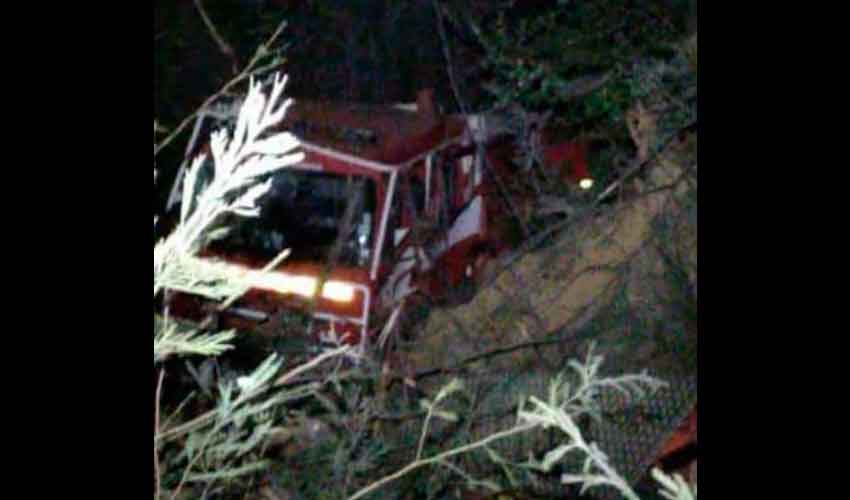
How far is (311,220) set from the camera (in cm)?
729

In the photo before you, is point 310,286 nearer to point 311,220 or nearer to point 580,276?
point 311,220

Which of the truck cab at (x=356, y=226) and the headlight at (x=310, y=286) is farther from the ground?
the truck cab at (x=356, y=226)

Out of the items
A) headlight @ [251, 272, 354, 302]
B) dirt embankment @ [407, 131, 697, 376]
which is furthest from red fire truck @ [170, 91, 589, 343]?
dirt embankment @ [407, 131, 697, 376]

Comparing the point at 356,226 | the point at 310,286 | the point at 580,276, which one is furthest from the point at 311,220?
the point at 580,276

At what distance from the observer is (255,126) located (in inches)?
77.0

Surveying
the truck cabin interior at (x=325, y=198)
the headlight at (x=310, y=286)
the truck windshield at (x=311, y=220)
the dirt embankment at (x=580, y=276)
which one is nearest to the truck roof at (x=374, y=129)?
the truck cabin interior at (x=325, y=198)

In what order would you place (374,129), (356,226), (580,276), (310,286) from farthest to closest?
(374,129) < (356,226) < (310,286) < (580,276)

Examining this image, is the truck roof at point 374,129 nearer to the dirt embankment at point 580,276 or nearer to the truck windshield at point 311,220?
the truck windshield at point 311,220

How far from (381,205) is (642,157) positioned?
2.33 metres

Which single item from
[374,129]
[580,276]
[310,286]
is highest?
[374,129]

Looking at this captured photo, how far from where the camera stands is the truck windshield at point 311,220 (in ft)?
23.3

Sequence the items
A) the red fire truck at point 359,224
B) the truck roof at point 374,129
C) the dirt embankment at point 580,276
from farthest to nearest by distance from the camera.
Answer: the truck roof at point 374,129
the red fire truck at point 359,224
the dirt embankment at point 580,276
